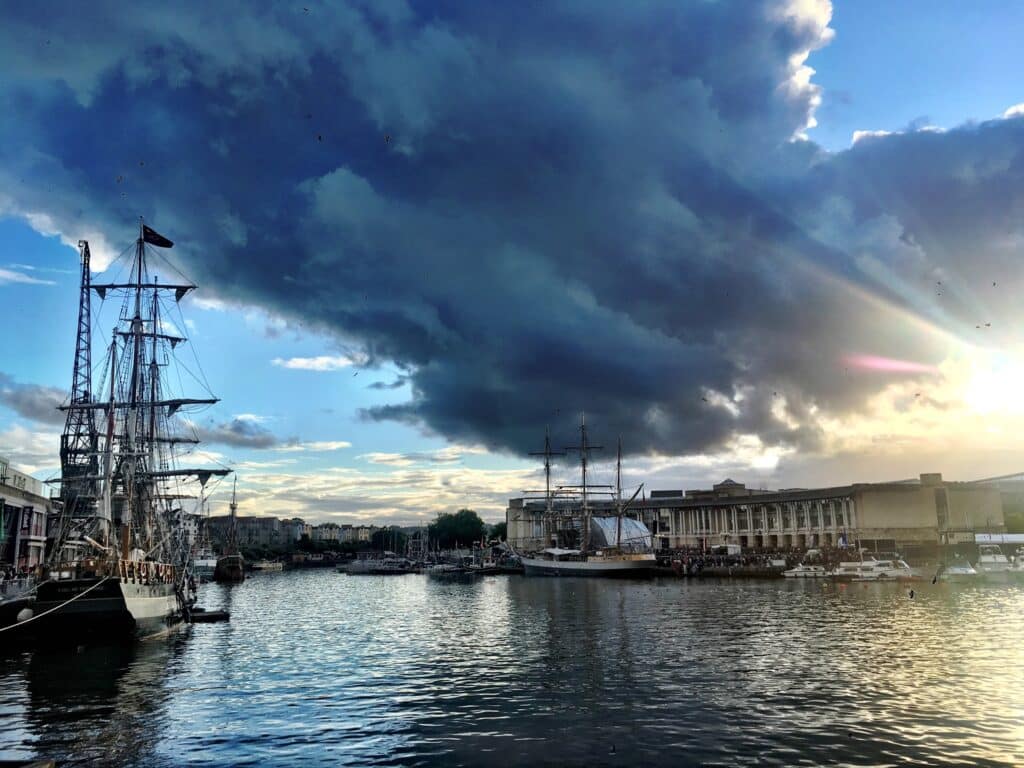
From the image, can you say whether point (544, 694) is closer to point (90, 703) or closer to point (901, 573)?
point (90, 703)

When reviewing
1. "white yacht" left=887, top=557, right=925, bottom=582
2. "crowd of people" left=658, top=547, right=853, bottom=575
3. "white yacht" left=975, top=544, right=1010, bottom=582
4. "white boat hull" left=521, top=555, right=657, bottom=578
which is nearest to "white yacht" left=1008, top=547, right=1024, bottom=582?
"white yacht" left=975, top=544, right=1010, bottom=582

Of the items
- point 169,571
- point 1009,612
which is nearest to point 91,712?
point 169,571

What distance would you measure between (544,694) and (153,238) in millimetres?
60751

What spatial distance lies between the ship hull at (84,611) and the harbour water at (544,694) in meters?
2.35

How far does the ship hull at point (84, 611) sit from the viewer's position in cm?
4731

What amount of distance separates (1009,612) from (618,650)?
38.5 m

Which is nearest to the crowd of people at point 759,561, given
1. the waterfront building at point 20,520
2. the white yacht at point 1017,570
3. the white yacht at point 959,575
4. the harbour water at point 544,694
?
the white yacht at point 959,575

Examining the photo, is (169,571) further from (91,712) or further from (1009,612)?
(1009,612)

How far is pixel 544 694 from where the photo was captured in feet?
104

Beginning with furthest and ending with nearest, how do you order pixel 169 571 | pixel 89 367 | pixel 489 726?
pixel 89 367
pixel 169 571
pixel 489 726

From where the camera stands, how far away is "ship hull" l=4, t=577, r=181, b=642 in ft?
155

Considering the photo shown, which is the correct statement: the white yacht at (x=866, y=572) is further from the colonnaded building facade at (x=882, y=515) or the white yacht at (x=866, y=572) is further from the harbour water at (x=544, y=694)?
the colonnaded building facade at (x=882, y=515)

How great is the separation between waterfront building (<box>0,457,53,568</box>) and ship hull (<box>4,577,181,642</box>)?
43.5 metres

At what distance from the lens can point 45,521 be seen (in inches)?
4392
